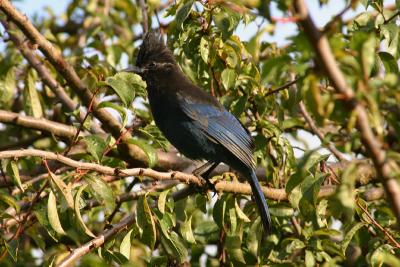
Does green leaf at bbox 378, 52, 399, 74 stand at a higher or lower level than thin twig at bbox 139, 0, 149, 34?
lower

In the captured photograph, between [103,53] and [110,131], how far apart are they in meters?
1.03

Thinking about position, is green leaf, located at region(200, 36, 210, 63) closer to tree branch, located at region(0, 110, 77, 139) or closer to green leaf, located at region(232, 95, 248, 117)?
green leaf, located at region(232, 95, 248, 117)

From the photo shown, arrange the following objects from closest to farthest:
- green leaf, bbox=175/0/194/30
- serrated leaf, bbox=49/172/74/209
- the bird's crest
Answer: serrated leaf, bbox=49/172/74/209
green leaf, bbox=175/0/194/30
the bird's crest

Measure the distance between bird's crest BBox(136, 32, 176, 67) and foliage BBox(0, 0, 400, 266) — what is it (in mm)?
276

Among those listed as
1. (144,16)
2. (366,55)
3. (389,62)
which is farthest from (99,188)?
(144,16)

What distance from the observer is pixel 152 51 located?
20.1 ft

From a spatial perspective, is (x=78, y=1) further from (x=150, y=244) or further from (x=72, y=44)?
(x=150, y=244)

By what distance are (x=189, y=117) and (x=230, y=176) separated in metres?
1.02

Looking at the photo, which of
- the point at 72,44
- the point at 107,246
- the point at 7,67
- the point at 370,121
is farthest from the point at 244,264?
the point at 72,44

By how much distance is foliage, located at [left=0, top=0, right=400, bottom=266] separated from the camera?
98.7 inches

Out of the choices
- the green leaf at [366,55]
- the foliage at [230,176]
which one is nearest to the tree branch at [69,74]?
the foliage at [230,176]

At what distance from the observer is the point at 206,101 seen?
19.7 feet

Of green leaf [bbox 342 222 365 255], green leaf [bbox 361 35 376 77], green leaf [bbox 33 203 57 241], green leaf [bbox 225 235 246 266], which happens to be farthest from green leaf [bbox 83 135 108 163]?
green leaf [bbox 361 35 376 77]

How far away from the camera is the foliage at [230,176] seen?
2506 mm
